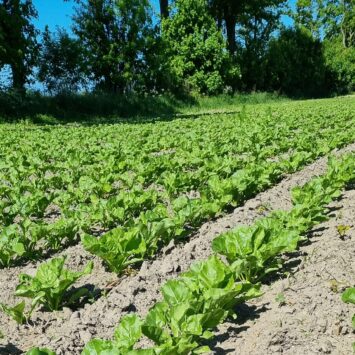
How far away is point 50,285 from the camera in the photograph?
10.8 ft

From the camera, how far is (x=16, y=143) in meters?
12.9

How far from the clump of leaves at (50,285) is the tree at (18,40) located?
63.3ft

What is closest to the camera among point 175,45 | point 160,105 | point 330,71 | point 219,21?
point 160,105

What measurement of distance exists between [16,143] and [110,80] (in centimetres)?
2081

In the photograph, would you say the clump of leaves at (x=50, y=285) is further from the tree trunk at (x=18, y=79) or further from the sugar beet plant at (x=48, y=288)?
the tree trunk at (x=18, y=79)

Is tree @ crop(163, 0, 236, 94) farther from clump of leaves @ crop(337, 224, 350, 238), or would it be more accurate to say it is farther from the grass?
clump of leaves @ crop(337, 224, 350, 238)

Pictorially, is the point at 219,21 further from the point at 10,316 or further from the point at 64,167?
the point at 10,316

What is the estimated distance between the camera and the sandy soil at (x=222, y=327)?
278cm

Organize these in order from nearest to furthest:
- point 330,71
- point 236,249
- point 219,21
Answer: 1. point 236,249
2. point 219,21
3. point 330,71

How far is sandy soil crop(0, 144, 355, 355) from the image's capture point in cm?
278

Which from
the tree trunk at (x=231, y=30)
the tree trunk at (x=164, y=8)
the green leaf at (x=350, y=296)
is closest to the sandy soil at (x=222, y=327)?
the green leaf at (x=350, y=296)

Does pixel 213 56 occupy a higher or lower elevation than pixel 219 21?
lower

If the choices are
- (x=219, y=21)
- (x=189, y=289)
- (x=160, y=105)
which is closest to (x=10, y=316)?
(x=189, y=289)

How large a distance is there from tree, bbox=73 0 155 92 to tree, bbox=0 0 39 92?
8031 millimetres
